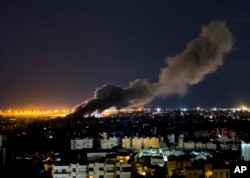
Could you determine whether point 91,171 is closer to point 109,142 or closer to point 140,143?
point 109,142

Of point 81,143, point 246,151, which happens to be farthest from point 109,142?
point 246,151

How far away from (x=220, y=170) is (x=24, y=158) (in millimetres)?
7525

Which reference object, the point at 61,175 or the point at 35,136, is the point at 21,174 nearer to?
the point at 61,175

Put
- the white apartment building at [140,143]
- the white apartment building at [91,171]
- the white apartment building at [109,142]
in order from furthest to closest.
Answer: the white apartment building at [140,143] → the white apartment building at [109,142] → the white apartment building at [91,171]

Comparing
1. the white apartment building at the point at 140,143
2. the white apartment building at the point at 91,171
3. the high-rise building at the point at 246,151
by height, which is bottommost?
the white apartment building at the point at 91,171

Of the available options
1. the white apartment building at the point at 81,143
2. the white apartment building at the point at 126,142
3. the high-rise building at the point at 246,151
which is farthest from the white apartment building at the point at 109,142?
the high-rise building at the point at 246,151

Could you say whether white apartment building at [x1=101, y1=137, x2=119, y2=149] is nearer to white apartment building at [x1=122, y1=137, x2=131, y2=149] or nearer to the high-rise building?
white apartment building at [x1=122, y1=137, x2=131, y2=149]

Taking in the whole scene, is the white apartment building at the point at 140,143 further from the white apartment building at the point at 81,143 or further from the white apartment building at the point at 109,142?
the white apartment building at the point at 81,143

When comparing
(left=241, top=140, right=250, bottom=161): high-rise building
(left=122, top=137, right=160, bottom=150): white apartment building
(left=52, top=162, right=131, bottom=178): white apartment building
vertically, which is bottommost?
(left=52, top=162, right=131, bottom=178): white apartment building

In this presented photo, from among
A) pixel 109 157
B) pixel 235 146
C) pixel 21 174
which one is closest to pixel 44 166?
pixel 21 174

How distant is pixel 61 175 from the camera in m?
11.9

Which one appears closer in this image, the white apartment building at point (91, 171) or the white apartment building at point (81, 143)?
the white apartment building at point (91, 171)

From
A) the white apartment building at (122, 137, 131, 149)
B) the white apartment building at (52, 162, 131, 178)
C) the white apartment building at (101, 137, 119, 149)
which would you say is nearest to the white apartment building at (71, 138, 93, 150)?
the white apartment building at (101, 137, 119, 149)

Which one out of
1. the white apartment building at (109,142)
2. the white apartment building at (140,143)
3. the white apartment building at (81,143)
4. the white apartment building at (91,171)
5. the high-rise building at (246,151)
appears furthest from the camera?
the white apartment building at (140,143)
